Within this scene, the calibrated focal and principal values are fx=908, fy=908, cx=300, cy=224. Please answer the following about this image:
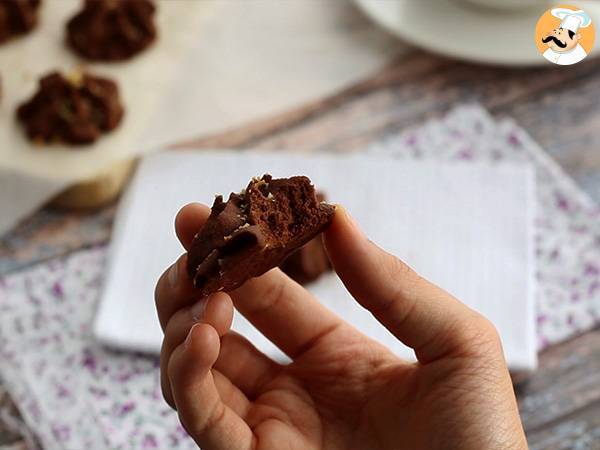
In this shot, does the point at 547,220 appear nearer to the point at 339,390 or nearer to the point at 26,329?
the point at 339,390

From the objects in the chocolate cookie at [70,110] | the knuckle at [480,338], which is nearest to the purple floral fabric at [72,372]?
the chocolate cookie at [70,110]

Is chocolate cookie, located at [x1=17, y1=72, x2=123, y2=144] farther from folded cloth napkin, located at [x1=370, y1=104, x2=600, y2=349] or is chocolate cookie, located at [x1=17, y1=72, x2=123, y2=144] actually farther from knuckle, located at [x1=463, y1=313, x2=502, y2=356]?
knuckle, located at [x1=463, y1=313, x2=502, y2=356]

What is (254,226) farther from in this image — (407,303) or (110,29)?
(110,29)

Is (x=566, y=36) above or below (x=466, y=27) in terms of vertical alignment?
above

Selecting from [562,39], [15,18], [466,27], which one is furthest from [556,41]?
[15,18]

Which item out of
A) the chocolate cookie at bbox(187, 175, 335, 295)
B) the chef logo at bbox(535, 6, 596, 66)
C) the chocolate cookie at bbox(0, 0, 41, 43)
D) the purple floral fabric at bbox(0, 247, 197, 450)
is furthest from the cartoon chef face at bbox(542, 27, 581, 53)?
the chocolate cookie at bbox(0, 0, 41, 43)

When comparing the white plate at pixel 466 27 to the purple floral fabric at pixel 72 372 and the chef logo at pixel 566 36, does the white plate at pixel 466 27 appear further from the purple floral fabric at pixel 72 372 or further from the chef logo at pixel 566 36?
the purple floral fabric at pixel 72 372
